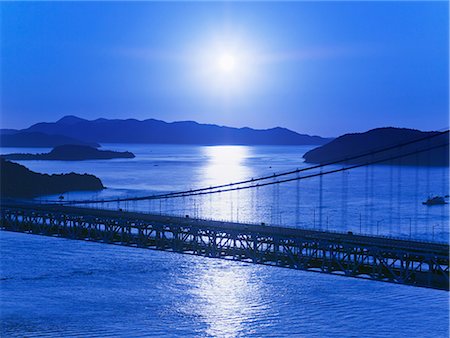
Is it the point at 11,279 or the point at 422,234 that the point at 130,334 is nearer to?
the point at 11,279

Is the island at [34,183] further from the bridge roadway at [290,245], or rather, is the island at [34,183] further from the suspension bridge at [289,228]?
the bridge roadway at [290,245]

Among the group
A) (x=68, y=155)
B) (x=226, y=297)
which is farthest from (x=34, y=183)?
(x=68, y=155)

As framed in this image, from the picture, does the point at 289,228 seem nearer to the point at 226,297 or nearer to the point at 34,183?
the point at 226,297

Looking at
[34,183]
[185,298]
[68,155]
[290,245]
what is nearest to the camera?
[290,245]

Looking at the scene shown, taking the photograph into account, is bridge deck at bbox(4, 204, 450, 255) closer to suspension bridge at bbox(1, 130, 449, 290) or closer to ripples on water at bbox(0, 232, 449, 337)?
suspension bridge at bbox(1, 130, 449, 290)

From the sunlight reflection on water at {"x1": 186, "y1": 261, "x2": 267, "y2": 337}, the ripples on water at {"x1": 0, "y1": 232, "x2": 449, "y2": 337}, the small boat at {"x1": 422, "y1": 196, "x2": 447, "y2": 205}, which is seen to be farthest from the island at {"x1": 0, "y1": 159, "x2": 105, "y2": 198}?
the sunlight reflection on water at {"x1": 186, "y1": 261, "x2": 267, "y2": 337}
